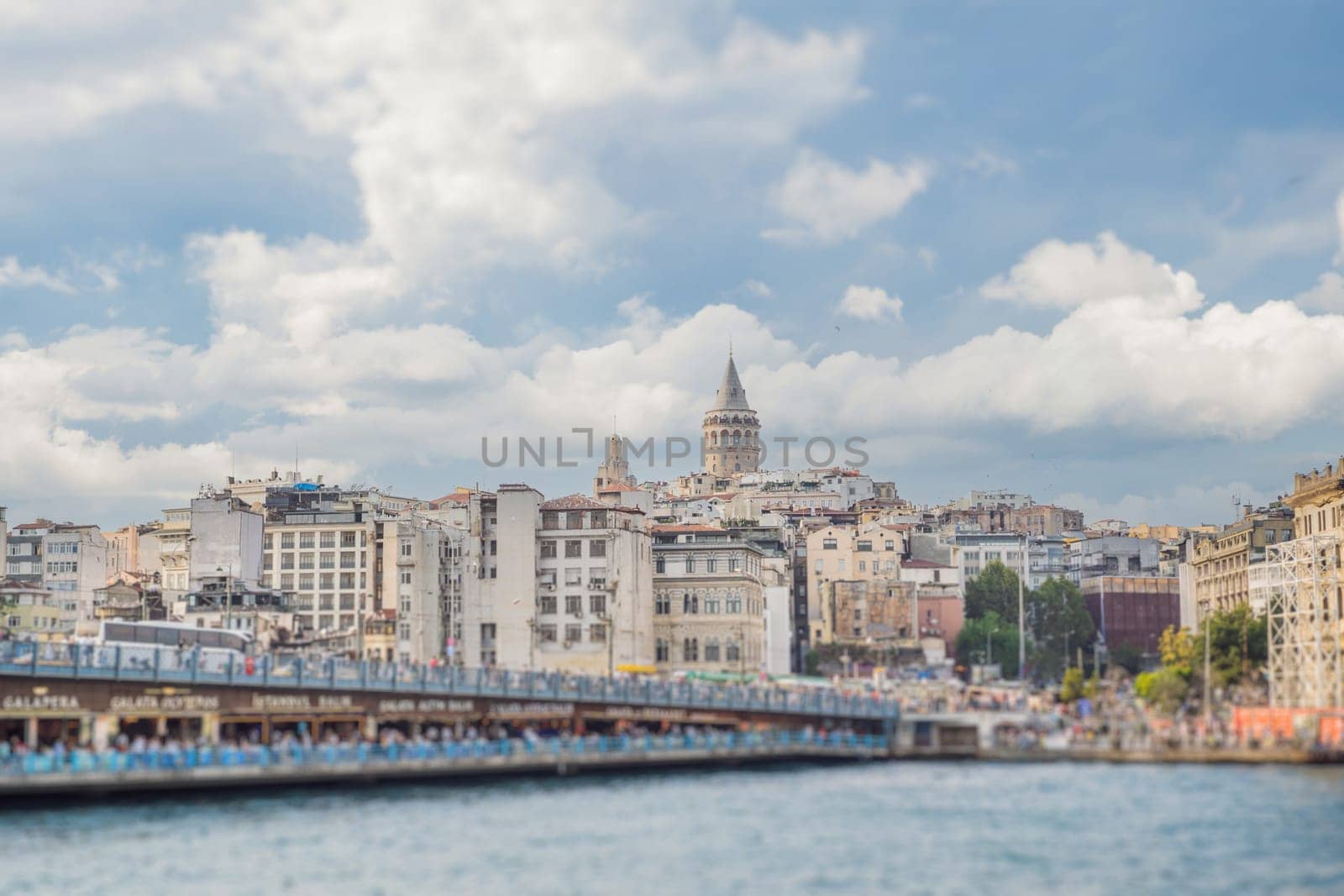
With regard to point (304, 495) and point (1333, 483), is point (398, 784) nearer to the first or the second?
point (1333, 483)

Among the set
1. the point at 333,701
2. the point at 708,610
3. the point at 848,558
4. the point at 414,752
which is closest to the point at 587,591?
the point at 708,610

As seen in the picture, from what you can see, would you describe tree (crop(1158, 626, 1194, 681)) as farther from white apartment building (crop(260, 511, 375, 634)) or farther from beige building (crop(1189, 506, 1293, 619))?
white apartment building (crop(260, 511, 375, 634))

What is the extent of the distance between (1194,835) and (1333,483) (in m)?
58.7

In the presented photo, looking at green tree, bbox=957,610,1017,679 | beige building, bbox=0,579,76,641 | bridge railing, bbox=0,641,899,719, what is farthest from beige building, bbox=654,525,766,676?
beige building, bbox=0,579,76,641

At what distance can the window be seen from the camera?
451ft

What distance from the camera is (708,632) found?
138 metres

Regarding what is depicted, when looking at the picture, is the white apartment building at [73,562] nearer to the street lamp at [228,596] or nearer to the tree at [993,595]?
the street lamp at [228,596]

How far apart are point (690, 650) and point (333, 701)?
181 ft

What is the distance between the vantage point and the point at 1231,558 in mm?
145875

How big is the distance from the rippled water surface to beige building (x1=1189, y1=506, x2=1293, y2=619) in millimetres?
59345

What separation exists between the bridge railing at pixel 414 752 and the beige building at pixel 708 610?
Result: 3990 centimetres

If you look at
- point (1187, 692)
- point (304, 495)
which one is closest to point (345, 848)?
point (1187, 692)

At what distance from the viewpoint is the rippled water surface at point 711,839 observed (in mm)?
57406

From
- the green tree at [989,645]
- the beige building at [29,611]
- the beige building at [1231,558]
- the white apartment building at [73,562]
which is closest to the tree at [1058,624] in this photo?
the green tree at [989,645]
